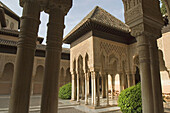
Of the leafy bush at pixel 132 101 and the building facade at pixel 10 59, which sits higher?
the building facade at pixel 10 59

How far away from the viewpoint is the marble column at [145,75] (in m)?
2.95

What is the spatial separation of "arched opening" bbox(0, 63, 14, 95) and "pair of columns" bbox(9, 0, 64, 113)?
17.1 meters

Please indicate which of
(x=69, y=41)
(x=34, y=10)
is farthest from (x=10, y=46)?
(x=34, y=10)

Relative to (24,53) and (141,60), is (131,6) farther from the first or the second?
(24,53)

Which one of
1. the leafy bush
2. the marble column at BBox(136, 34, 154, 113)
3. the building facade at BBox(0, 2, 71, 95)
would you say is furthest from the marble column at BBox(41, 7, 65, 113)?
the building facade at BBox(0, 2, 71, 95)

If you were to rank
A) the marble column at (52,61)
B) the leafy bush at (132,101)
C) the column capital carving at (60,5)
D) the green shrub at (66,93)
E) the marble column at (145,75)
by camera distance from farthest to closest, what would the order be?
the green shrub at (66,93) < the leafy bush at (132,101) < the marble column at (145,75) < the column capital carving at (60,5) < the marble column at (52,61)

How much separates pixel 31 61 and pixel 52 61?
0.35 m

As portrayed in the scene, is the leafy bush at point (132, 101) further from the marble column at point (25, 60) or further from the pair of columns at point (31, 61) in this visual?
the marble column at point (25, 60)

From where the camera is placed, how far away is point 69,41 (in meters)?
11.5

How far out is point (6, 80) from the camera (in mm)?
16156

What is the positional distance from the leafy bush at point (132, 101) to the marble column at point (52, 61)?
4.15m

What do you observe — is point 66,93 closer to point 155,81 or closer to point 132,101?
point 132,101

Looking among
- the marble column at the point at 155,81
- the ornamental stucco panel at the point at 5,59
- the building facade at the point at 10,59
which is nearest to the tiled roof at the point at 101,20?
the marble column at the point at 155,81

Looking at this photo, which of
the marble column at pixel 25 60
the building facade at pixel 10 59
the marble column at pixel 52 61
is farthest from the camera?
the building facade at pixel 10 59
